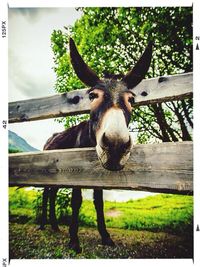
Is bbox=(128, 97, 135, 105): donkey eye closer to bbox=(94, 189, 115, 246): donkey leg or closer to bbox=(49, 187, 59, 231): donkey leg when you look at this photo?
bbox=(94, 189, 115, 246): donkey leg

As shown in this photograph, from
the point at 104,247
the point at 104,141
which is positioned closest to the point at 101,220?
the point at 104,247

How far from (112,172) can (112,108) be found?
350mm

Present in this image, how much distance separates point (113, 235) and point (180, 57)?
4.26 ft

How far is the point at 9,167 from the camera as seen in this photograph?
1.99 m

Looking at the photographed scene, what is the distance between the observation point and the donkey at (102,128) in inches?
59.8

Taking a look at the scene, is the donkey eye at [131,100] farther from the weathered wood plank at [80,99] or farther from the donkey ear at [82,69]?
the donkey ear at [82,69]

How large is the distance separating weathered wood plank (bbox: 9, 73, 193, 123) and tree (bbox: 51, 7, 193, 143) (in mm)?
231

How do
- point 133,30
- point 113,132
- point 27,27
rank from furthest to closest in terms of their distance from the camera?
1. point 133,30
2. point 27,27
3. point 113,132

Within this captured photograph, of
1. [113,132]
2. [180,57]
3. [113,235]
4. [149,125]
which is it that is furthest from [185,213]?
[180,57]

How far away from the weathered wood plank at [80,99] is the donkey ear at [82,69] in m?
0.07

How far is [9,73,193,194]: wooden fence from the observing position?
5.14ft

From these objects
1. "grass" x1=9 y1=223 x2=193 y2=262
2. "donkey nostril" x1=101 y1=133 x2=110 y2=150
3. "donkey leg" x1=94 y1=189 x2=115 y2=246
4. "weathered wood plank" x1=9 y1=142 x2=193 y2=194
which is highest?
"donkey nostril" x1=101 y1=133 x2=110 y2=150

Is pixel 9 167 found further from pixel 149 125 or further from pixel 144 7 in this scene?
pixel 144 7

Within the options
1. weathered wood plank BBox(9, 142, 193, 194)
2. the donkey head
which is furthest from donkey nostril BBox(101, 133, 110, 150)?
weathered wood plank BBox(9, 142, 193, 194)
